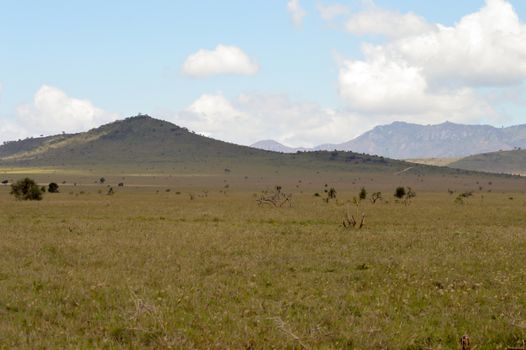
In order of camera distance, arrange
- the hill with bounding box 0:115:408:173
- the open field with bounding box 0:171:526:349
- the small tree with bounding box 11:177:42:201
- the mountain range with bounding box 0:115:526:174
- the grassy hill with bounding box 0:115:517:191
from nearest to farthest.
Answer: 1. the open field with bounding box 0:171:526:349
2. the small tree with bounding box 11:177:42:201
3. the grassy hill with bounding box 0:115:517:191
4. the mountain range with bounding box 0:115:526:174
5. the hill with bounding box 0:115:408:173

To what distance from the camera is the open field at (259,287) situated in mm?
11750

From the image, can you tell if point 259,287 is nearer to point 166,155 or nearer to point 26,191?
point 26,191

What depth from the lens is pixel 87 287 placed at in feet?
51.0

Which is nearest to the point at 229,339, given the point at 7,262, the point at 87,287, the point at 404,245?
the point at 87,287

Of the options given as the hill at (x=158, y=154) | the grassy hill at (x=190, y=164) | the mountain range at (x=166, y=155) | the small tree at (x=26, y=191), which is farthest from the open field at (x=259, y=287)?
the hill at (x=158, y=154)

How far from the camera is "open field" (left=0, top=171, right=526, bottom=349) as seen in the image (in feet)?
38.5

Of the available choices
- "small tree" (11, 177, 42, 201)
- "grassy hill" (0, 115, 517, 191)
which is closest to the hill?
"grassy hill" (0, 115, 517, 191)

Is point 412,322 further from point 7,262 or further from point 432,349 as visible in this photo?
point 7,262

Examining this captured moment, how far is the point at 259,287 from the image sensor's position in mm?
15711

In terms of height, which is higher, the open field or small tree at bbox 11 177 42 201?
small tree at bbox 11 177 42 201

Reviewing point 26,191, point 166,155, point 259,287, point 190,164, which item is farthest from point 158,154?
point 259,287

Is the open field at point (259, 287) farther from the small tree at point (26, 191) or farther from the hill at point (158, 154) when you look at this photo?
the hill at point (158, 154)

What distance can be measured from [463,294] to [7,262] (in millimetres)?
13196

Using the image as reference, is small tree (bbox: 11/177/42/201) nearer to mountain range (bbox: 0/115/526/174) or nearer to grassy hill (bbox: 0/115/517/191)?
grassy hill (bbox: 0/115/517/191)
